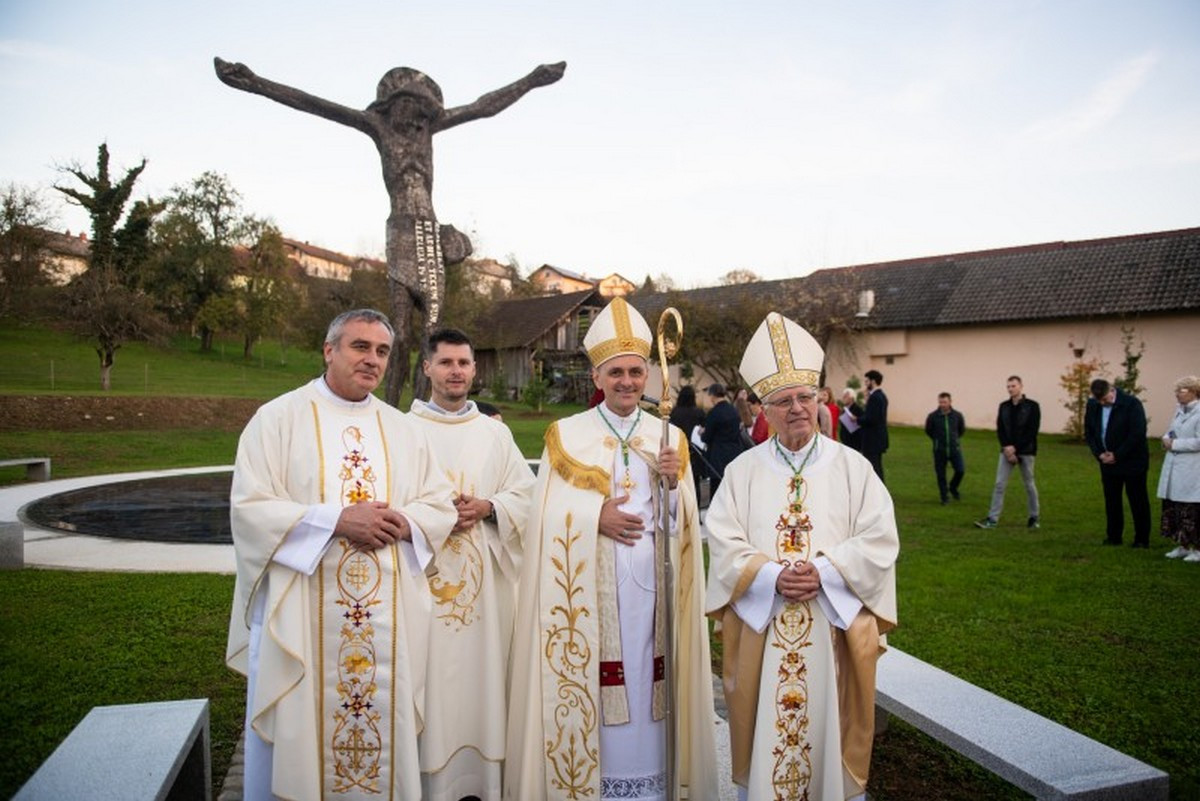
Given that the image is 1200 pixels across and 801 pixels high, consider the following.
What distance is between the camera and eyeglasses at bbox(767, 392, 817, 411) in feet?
11.3

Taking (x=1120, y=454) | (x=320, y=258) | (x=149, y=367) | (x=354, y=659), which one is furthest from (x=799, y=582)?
(x=320, y=258)

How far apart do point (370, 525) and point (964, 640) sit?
4.95 meters

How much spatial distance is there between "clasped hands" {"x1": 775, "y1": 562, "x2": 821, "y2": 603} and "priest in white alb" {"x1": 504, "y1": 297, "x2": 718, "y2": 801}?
0.57 meters

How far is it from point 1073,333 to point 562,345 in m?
23.5

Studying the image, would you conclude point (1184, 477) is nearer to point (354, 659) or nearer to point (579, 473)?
point (579, 473)

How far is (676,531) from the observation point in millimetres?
3770

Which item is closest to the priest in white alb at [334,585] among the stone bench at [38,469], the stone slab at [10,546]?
the stone slab at [10,546]

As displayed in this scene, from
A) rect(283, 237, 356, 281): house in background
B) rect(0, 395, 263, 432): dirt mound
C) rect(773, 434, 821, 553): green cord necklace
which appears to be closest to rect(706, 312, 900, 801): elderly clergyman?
rect(773, 434, 821, 553): green cord necklace

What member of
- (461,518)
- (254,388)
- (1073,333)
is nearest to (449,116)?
(461,518)

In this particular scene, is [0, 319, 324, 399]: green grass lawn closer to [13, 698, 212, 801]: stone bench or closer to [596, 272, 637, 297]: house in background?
[13, 698, 212, 801]: stone bench

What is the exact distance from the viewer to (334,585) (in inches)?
129

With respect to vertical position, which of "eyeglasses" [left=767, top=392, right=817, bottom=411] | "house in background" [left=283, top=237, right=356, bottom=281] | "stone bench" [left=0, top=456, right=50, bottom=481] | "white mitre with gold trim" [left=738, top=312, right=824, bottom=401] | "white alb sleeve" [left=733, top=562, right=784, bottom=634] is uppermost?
"house in background" [left=283, top=237, right=356, bottom=281]

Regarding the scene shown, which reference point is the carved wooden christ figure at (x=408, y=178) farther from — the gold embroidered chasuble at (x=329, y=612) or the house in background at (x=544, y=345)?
the house in background at (x=544, y=345)

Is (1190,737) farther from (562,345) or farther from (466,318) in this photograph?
(562,345)
